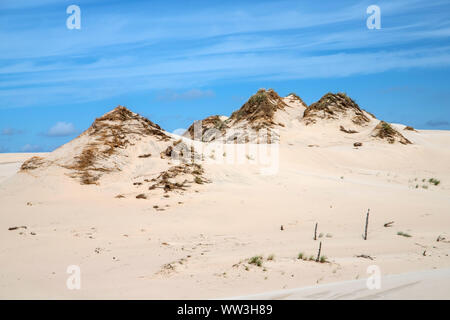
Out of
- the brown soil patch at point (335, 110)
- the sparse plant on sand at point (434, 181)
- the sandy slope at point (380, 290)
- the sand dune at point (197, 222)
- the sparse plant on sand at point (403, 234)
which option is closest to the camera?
the sandy slope at point (380, 290)

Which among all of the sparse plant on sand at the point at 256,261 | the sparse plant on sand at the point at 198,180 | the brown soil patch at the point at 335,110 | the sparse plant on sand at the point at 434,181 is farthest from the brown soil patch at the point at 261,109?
the sparse plant on sand at the point at 256,261

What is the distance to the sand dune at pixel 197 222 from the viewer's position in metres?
6.63

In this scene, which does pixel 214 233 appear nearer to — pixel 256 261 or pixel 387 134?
pixel 256 261

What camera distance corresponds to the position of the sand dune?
21.7 ft

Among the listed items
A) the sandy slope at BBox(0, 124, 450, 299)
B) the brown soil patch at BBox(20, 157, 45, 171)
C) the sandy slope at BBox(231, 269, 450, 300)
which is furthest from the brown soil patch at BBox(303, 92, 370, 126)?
the sandy slope at BBox(231, 269, 450, 300)

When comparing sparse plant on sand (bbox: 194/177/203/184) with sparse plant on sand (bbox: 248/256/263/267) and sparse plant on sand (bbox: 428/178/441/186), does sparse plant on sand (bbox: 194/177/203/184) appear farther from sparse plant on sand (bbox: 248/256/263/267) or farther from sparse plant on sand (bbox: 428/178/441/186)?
sparse plant on sand (bbox: 428/178/441/186)

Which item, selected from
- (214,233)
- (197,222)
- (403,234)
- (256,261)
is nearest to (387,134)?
(403,234)

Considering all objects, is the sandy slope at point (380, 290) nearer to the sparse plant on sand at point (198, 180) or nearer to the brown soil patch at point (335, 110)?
the sparse plant on sand at point (198, 180)

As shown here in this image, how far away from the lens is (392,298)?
518cm

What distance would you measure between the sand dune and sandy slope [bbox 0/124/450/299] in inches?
1.3

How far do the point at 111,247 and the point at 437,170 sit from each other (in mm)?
17685

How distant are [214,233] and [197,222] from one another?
86cm

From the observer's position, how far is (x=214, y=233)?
9977mm

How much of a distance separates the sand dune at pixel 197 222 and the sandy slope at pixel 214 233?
0.03 meters
